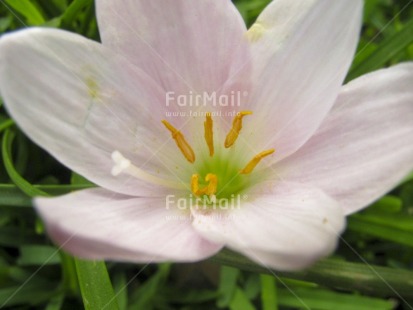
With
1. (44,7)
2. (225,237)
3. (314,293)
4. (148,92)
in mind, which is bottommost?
(314,293)

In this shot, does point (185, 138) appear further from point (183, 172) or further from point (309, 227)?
point (309, 227)

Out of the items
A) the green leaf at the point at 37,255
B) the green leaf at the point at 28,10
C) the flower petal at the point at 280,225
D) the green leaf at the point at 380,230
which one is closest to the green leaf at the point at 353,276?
the flower petal at the point at 280,225

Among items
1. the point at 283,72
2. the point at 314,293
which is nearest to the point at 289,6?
the point at 283,72

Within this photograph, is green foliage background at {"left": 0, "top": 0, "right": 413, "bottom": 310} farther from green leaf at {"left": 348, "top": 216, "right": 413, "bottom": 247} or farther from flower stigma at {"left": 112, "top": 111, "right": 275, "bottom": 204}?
flower stigma at {"left": 112, "top": 111, "right": 275, "bottom": 204}

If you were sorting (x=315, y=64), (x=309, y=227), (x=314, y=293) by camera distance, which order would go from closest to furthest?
(x=309, y=227) < (x=315, y=64) < (x=314, y=293)

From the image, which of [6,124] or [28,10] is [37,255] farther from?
[28,10]

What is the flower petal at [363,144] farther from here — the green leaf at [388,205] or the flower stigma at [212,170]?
the green leaf at [388,205]

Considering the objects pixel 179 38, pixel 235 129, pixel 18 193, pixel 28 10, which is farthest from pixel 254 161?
pixel 28 10
